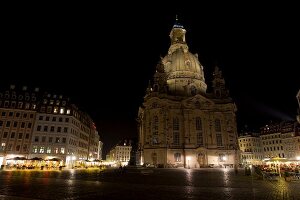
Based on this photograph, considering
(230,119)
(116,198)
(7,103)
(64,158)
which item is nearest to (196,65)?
(230,119)

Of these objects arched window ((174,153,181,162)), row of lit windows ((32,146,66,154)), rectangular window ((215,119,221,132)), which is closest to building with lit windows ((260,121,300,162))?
rectangular window ((215,119,221,132))

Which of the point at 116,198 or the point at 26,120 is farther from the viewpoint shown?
the point at 26,120

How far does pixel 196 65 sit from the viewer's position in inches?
3647

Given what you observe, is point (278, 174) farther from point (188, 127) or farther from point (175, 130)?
point (175, 130)

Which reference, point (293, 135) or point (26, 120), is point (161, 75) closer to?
point (26, 120)

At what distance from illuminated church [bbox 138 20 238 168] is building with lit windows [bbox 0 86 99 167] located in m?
23.5

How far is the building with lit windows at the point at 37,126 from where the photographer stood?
65.1 metres

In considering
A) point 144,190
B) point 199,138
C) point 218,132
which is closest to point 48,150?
point 199,138

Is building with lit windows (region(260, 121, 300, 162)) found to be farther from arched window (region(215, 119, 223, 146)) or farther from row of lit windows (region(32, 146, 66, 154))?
row of lit windows (region(32, 146, 66, 154))

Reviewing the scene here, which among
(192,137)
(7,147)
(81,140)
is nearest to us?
(7,147)

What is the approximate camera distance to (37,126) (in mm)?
68250

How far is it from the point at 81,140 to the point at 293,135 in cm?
8666

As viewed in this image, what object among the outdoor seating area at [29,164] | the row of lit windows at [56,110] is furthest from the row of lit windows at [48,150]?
the row of lit windows at [56,110]

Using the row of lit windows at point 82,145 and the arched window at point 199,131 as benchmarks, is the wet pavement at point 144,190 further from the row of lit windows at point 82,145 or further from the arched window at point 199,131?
the row of lit windows at point 82,145
